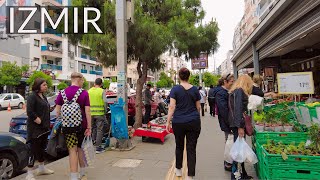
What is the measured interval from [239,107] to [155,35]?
4882 millimetres

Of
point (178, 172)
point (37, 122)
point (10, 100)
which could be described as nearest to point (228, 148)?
point (178, 172)

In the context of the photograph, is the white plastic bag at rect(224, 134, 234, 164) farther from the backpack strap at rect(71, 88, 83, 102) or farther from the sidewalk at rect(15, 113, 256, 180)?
the backpack strap at rect(71, 88, 83, 102)

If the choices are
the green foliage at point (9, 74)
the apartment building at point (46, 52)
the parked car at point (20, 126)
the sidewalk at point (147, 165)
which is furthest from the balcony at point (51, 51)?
the sidewalk at point (147, 165)

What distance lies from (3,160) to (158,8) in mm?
7176

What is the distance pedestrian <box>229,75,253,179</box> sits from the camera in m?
4.90

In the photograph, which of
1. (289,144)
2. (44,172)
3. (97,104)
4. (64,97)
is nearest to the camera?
(289,144)

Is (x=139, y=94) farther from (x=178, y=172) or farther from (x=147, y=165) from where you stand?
(x=178, y=172)

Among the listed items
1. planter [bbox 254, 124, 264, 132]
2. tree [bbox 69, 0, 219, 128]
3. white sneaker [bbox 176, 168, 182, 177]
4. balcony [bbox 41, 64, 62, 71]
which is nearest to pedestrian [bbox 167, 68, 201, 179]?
white sneaker [bbox 176, 168, 182, 177]

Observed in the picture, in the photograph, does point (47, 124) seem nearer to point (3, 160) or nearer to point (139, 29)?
point (3, 160)

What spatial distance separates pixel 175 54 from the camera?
34.5ft

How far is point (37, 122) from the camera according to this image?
520cm

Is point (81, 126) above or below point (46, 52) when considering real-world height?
below

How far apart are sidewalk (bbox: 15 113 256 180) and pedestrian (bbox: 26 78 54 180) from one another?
430 mm

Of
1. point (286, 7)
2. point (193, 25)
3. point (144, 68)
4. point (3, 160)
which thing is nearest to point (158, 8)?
→ point (193, 25)
